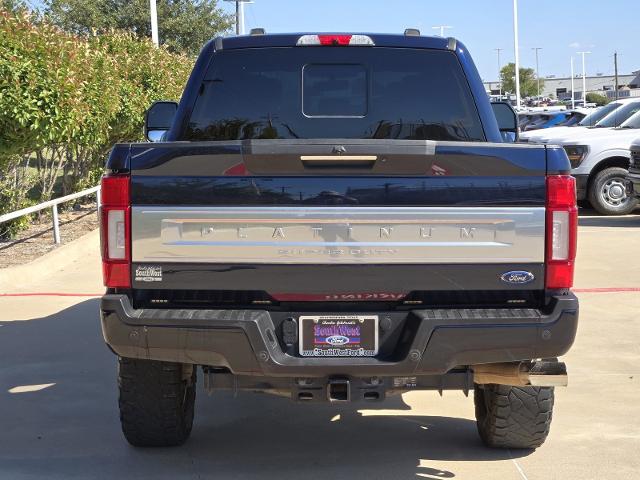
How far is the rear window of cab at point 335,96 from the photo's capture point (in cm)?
578

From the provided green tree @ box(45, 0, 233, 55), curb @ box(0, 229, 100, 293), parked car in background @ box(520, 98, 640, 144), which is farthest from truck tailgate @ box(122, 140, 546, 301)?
green tree @ box(45, 0, 233, 55)

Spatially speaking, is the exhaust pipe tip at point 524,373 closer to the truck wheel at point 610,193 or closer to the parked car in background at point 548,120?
the truck wheel at point 610,193

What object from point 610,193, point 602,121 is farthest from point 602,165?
point 602,121

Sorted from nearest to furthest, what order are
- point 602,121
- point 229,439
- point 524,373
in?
point 524,373 < point 229,439 < point 602,121

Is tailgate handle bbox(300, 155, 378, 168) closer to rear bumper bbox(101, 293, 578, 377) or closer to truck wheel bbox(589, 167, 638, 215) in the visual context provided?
rear bumper bbox(101, 293, 578, 377)

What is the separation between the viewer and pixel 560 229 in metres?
4.47

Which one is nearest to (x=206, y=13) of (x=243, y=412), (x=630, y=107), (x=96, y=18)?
(x=96, y=18)

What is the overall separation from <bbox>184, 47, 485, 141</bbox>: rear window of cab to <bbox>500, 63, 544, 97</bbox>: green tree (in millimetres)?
104390

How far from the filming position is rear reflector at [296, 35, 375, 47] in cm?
579

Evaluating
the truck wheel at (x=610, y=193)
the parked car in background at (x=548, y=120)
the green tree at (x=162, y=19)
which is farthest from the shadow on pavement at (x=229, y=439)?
the green tree at (x=162, y=19)

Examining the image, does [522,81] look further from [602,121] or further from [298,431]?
[298,431]

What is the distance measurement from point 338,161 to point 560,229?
102 centimetres

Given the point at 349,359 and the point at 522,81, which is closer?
the point at 349,359

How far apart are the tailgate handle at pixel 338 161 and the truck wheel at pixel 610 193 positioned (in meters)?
13.1
